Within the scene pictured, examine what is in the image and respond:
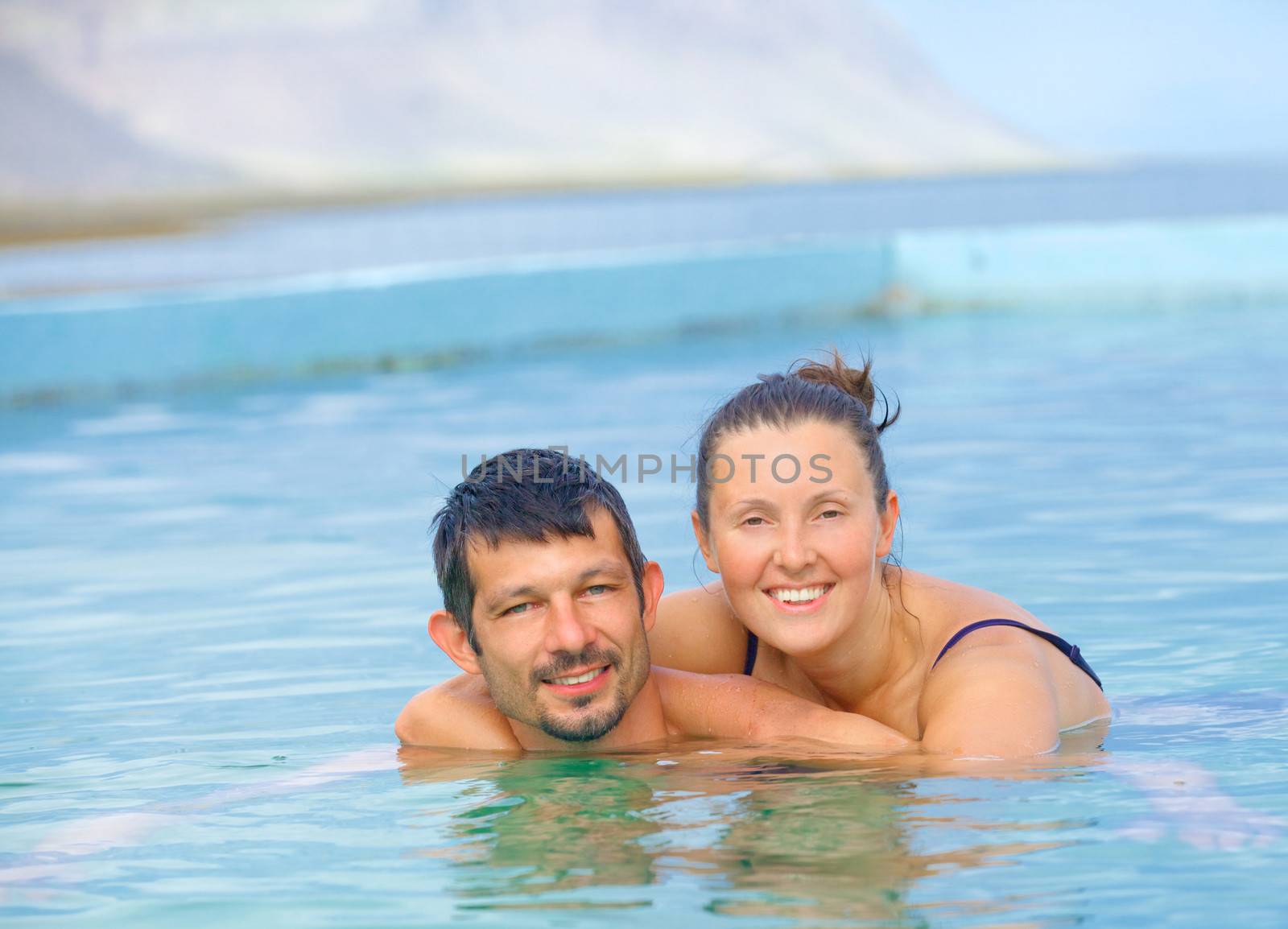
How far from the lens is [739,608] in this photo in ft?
10.8

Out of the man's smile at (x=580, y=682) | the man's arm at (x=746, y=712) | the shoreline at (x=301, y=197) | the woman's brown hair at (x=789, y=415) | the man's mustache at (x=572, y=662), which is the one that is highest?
the shoreline at (x=301, y=197)

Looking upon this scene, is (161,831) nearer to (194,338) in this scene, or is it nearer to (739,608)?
(739,608)

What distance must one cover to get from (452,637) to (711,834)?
757 mm

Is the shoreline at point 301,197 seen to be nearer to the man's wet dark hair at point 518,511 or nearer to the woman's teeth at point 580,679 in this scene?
the man's wet dark hair at point 518,511

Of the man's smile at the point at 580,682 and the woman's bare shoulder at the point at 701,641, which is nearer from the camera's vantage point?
the man's smile at the point at 580,682

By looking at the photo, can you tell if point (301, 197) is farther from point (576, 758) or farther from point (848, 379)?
point (576, 758)

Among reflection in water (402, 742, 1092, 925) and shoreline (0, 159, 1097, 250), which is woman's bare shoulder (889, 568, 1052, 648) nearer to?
reflection in water (402, 742, 1092, 925)

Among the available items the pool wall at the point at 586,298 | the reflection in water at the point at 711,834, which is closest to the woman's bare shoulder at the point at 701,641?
the reflection in water at the point at 711,834

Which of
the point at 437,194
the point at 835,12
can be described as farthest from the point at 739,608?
the point at 835,12

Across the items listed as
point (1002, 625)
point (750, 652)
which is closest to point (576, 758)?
point (750, 652)

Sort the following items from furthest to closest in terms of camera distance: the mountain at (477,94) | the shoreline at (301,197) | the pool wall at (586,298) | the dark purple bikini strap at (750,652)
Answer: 1. the mountain at (477,94)
2. the shoreline at (301,197)
3. the pool wall at (586,298)
4. the dark purple bikini strap at (750,652)

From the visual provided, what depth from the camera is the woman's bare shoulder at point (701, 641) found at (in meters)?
3.70

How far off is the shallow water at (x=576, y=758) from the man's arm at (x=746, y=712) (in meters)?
0.07

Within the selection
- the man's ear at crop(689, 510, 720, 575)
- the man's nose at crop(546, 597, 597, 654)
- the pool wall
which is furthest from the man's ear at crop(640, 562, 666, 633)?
the pool wall
